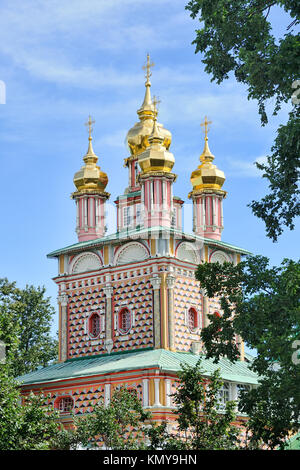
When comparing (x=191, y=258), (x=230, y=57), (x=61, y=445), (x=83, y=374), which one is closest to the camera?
(x=230, y=57)

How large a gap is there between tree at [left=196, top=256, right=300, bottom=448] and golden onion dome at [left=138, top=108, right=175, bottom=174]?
13.0m

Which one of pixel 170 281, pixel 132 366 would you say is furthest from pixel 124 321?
pixel 132 366

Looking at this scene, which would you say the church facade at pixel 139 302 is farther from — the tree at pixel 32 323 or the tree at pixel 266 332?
the tree at pixel 266 332

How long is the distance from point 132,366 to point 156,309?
2.54 meters

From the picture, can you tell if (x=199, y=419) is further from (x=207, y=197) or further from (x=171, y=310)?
(x=207, y=197)

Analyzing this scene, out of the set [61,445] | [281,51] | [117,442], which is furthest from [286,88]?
[61,445]

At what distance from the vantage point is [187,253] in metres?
29.4

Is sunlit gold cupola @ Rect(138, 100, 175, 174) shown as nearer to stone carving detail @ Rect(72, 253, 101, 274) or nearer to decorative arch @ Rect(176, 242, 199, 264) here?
decorative arch @ Rect(176, 242, 199, 264)

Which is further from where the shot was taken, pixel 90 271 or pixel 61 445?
pixel 90 271

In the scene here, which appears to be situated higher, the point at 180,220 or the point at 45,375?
the point at 180,220

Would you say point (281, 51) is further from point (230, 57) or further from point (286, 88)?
point (230, 57)

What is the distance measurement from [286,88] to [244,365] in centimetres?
1636

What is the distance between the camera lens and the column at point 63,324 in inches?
1202

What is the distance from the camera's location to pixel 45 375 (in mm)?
29172
